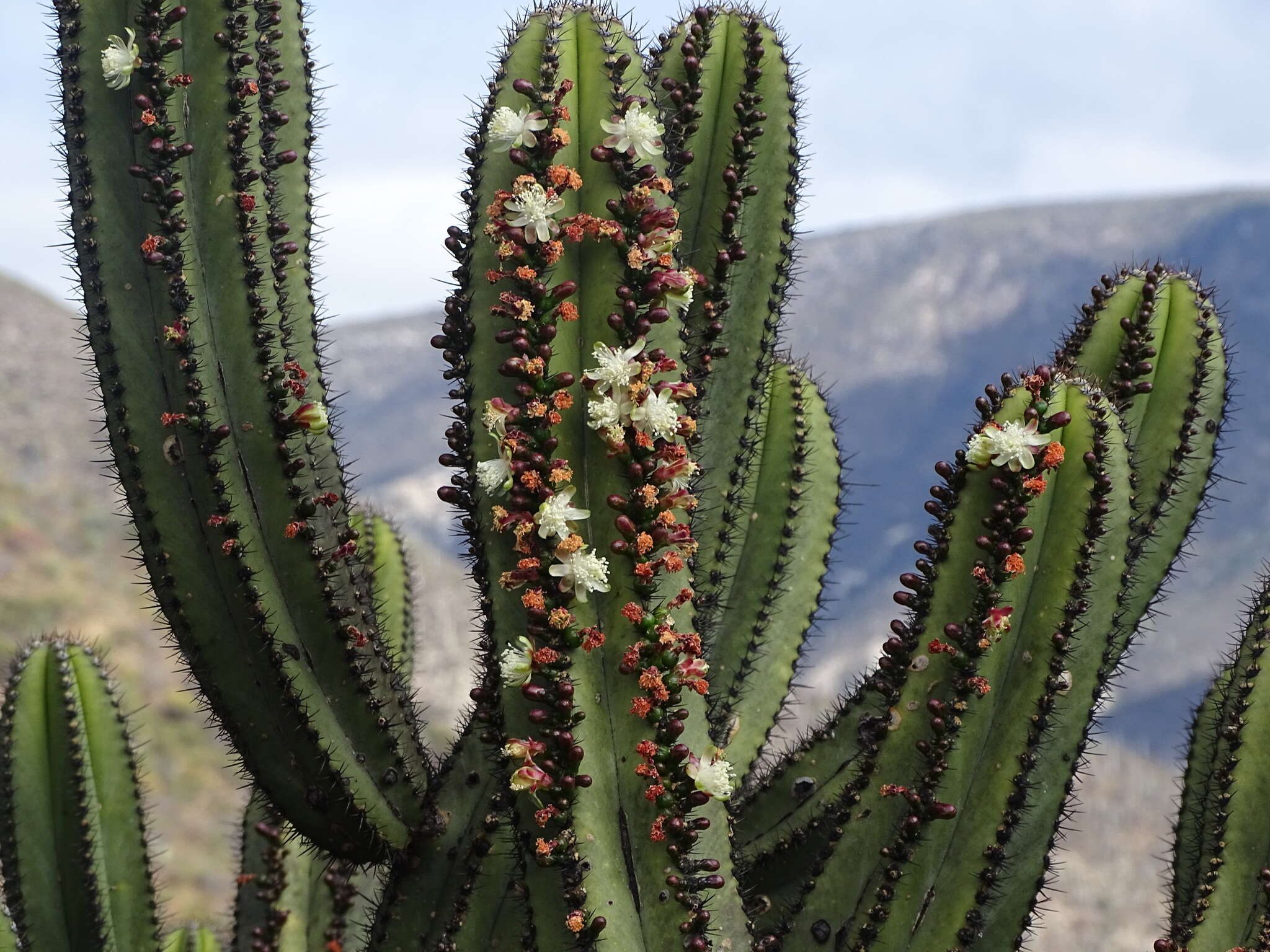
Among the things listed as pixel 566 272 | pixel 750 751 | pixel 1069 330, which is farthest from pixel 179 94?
pixel 1069 330

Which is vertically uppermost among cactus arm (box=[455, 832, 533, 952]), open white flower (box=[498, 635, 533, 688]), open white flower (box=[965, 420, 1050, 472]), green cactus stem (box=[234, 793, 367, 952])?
open white flower (box=[965, 420, 1050, 472])

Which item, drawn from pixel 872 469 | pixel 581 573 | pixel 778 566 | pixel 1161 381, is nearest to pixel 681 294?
pixel 581 573

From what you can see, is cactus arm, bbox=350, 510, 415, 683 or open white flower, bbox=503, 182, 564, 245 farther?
cactus arm, bbox=350, 510, 415, 683

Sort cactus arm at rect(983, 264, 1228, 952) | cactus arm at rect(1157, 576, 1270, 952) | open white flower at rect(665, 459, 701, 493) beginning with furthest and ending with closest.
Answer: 1. cactus arm at rect(983, 264, 1228, 952)
2. cactus arm at rect(1157, 576, 1270, 952)
3. open white flower at rect(665, 459, 701, 493)

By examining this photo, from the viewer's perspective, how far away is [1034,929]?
3.05 meters

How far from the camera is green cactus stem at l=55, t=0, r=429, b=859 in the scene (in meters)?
2.78

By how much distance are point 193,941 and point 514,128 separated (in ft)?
10.9

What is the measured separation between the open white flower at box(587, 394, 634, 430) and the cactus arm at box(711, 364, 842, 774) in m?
1.35

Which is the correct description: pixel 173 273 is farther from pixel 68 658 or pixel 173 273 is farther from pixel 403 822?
pixel 68 658

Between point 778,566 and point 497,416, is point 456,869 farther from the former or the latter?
point 778,566

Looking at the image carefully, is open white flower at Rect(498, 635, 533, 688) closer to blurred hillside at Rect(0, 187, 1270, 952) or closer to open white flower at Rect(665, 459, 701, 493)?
open white flower at Rect(665, 459, 701, 493)

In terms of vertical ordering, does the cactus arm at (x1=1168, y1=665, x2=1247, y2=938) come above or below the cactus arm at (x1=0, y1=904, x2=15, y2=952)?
above

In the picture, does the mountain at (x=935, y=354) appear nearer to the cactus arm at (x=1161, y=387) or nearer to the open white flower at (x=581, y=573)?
the cactus arm at (x=1161, y=387)

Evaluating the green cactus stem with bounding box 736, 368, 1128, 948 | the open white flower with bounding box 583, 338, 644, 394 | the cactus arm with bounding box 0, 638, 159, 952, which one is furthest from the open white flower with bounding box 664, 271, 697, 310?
the cactus arm with bounding box 0, 638, 159, 952
